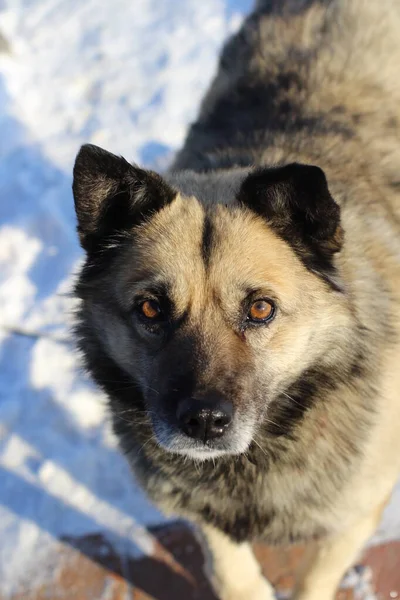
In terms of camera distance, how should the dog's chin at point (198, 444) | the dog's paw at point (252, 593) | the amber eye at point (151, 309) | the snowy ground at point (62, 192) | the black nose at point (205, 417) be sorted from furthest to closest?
the snowy ground at point (62, 192) < the dog's paw at point (252, 593) < the amber eye at point (151, 309) < the dog's chin at point (198, 444) < the black nose at point (205, 417)

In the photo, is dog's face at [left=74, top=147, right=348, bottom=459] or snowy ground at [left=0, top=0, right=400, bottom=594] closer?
dog's face at [left=74, top=147, right=348, bottom=459]

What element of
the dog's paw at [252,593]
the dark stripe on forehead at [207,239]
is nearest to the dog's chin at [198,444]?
the dark stripe on forehead at [207,239]

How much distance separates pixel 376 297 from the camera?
2338mm

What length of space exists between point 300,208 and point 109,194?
2.05ft

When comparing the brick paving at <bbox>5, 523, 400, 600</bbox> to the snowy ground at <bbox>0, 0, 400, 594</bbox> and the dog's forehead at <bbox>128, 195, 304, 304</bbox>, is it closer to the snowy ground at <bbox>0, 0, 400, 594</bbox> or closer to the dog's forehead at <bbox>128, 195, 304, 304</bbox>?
the snowy ground at <bbox>0, 0, 400, 594</bbox>

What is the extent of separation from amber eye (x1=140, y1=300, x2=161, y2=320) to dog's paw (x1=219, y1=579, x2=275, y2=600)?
1375 millimetres

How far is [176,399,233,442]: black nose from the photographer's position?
1.92 m

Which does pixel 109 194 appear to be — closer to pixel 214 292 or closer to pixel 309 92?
pixel 214 292

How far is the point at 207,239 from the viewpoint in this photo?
2.13 m

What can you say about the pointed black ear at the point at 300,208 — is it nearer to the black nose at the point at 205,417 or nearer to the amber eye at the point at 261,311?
the amber eye at the point at 261,311

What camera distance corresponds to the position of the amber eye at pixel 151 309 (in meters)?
2.16

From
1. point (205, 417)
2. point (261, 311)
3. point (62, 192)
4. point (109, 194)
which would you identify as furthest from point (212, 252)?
point (62, 192)

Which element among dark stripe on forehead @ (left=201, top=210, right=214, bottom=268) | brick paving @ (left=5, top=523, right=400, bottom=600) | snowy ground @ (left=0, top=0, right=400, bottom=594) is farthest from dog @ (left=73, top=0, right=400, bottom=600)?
snowy ground @ (left=0, top=0, right=400, bottom=594)

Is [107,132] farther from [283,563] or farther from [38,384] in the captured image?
[283,563]
